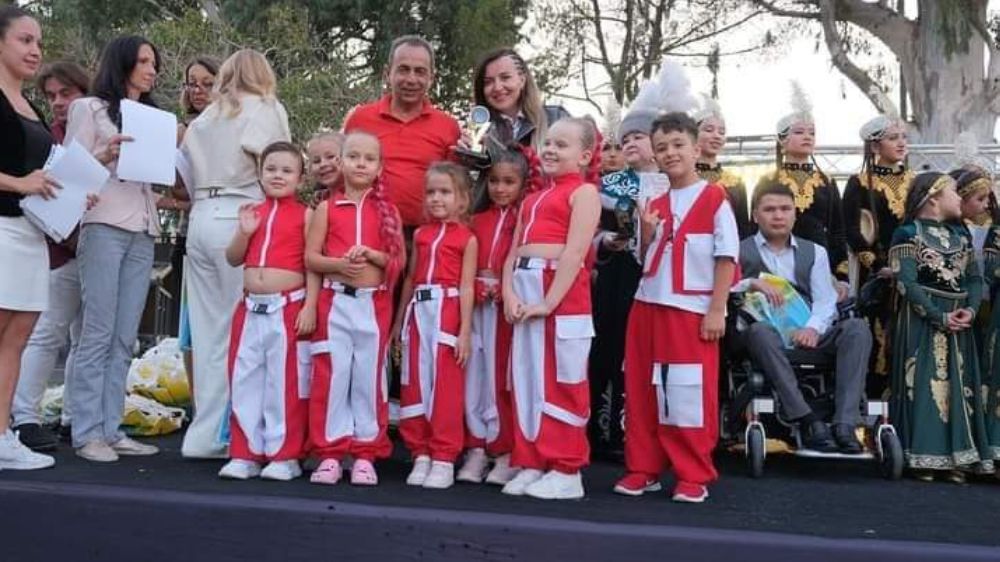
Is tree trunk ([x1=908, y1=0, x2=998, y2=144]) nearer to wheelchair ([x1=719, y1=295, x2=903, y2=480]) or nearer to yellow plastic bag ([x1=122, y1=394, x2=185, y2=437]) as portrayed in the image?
wheelchair ([x1=719, y1=295, x2=903, y2=480])

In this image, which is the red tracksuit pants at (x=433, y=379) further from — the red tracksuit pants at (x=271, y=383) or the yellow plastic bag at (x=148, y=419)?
the yellow plastic bag at (x=148, y=419)

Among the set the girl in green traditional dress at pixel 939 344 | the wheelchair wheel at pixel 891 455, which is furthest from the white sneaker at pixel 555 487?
the girl in green traditional dress at pixel 939 344

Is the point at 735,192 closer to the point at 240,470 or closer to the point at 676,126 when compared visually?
the point at 676,126

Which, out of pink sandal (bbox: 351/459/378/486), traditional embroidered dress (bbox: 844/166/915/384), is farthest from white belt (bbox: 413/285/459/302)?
traditional embroidered dress (bbox: 844/166/915/384)

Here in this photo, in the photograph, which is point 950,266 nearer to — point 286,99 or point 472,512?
point 472,512

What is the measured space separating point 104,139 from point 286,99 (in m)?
10.4

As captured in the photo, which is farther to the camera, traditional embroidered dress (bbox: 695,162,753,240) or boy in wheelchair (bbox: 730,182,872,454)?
traditional embroidered dress (bbox: 695,162,753,240)

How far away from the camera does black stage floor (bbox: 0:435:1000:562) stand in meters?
3.37

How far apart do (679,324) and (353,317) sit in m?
1.26

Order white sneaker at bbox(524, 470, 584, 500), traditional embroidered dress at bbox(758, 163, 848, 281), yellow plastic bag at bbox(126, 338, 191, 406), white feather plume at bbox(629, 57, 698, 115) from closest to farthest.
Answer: white sneaker at bbox(524, 470, 584, 500) → white feather plume at bbox(629, 57, 698, 115) → traditional embroidered dress at bbox(758, 163, 848, 281) → yellow plastic bag at bbox(126, 338, 191, 406)

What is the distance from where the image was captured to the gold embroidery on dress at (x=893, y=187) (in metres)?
5.75

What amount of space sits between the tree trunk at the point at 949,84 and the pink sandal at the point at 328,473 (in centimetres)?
1764

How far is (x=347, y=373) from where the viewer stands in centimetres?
424

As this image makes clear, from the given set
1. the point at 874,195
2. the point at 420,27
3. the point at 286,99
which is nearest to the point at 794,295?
the point at 874,195
